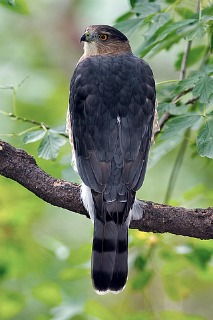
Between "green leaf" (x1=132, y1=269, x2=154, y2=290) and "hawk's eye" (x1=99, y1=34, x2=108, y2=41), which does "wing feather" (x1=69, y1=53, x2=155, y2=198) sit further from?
"green leaf" (x1=132, y1=269, x2=154, y2=290)

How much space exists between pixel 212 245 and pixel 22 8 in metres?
1.76

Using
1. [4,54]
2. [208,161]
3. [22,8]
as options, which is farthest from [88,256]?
[4,54]

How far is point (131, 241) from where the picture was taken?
4.75 m

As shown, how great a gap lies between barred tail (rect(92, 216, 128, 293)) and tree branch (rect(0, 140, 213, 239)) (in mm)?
175

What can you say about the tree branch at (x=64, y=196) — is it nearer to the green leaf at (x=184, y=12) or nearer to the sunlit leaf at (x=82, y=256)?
the sunlit leaf at (x=82, y=256)

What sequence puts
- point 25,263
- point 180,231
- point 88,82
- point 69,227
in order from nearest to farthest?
point 180,231 → point 88,82 → point 25,263 → point 69,227

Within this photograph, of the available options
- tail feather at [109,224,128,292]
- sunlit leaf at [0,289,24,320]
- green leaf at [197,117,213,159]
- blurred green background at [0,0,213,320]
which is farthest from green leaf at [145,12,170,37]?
sunlit leaf at [0,289,24,320]

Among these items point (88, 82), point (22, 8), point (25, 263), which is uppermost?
point (22, 8)

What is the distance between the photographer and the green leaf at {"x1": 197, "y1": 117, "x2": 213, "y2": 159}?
382cm

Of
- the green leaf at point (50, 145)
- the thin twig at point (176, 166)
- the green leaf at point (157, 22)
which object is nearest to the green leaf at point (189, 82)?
the green leaf at point (157, 22)

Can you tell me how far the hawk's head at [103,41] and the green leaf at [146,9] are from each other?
84 cm

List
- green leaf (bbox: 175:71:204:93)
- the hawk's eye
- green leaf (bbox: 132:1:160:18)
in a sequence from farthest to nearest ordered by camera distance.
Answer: the hawk's eye, green leaf (bbox: 132:1:160:18), green leaf (bbox: 175:71:204:93)

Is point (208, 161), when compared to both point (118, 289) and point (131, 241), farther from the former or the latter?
point (118, 289)

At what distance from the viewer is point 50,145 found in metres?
4.23
